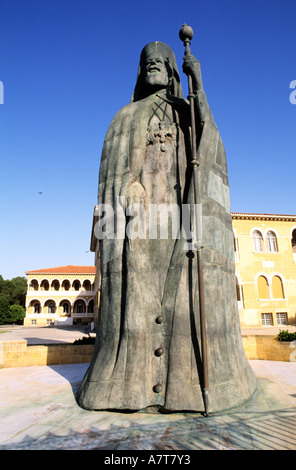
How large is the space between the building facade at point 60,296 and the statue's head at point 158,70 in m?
50.0

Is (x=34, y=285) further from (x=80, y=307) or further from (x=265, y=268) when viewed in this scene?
(x=265, y=268)

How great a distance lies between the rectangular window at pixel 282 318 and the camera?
2839cm

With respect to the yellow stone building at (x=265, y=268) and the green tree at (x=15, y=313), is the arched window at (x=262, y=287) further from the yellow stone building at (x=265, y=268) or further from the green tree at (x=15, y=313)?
the green tree at (x=15, y=313)

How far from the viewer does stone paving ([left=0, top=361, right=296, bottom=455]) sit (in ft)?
10.4

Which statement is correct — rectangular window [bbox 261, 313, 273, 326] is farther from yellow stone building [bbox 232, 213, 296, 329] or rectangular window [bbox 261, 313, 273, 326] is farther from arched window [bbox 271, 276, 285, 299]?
arched window [bbox 271, 276, 285, 299]

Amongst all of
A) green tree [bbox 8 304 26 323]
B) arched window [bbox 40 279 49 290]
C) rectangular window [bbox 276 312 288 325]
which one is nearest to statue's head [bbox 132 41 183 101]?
rectangular window [bbox 276 312 288 325]

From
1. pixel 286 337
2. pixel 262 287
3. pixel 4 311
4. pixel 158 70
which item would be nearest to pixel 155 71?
pixel 158 70

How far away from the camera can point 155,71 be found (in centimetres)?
575

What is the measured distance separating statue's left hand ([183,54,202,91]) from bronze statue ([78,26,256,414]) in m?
0.01

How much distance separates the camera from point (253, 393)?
4766 mm

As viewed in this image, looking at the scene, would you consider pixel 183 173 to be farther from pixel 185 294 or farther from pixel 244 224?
pixel 244 224

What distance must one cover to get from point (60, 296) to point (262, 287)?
36326 millimetres

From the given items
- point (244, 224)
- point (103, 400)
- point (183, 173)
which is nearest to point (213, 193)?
point (183, 173)
